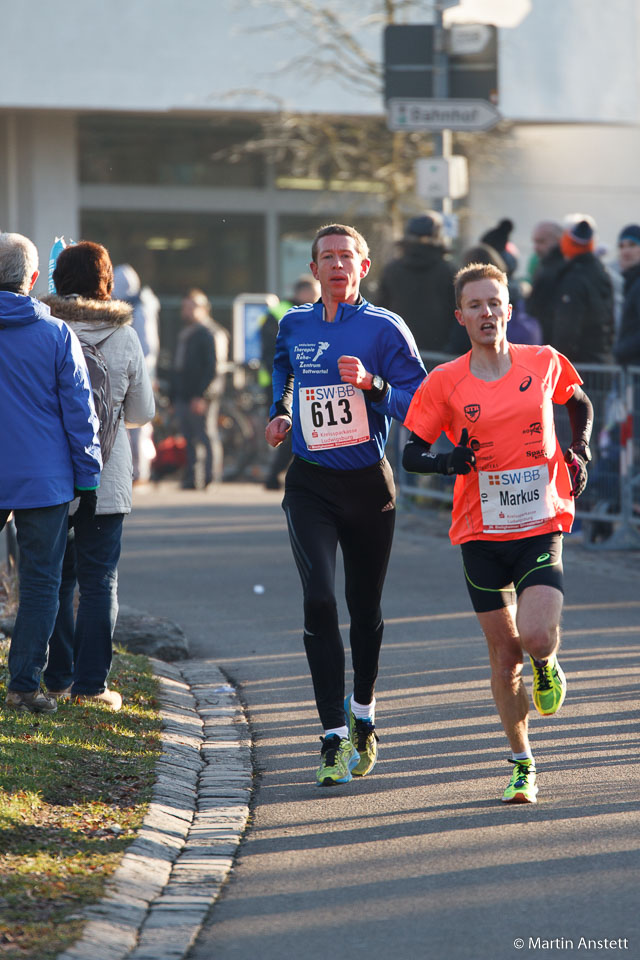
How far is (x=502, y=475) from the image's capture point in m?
5.54

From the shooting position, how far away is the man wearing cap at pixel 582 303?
1193cm

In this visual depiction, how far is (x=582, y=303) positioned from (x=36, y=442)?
654cm

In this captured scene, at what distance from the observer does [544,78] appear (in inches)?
969

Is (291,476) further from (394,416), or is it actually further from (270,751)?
(270,751)

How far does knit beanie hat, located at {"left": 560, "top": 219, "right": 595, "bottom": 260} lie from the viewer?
11953 millimetres

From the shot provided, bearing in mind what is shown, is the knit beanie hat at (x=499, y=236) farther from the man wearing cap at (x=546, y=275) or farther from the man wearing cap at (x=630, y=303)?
the man wearing cap at (x=630, y=303)

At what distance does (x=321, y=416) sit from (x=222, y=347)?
11761 mm

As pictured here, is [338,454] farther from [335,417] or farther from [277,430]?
[277,430]

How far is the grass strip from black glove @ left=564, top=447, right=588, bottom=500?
187cm

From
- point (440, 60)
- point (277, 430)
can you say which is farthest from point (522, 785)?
point (440, 60)

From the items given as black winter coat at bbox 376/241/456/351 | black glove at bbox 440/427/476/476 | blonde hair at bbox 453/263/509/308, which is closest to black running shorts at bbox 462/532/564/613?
black glove at bbox 440/427/476/476

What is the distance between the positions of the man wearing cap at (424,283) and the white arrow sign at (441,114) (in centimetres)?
80

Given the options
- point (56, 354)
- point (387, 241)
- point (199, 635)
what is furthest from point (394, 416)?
point (387, 241)

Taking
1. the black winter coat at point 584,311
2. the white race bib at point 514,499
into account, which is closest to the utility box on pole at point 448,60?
the black winter coat at point 584,311
